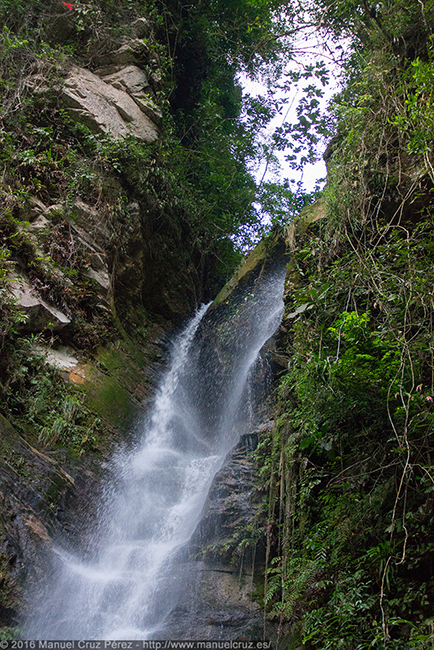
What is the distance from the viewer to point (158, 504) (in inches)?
260

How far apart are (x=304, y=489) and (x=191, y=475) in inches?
124

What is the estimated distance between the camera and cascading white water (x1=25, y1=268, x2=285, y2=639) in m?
4.58

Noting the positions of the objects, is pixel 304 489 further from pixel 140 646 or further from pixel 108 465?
pixel 108 465

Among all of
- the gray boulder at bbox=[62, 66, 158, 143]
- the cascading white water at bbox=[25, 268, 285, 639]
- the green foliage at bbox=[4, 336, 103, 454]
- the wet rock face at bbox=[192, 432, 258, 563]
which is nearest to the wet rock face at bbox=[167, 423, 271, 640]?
the wet rock face at bbox=[192, 432, 258, 563]

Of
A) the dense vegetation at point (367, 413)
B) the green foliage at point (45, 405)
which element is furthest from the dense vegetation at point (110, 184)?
the dense vegetation at point (367, 413)

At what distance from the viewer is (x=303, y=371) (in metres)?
4.64

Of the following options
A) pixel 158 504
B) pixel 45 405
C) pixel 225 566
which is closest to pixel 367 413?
pixel 225 566

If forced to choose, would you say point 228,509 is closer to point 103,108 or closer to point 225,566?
point 225,566

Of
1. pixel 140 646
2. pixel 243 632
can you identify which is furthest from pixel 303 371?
pixel 140 646

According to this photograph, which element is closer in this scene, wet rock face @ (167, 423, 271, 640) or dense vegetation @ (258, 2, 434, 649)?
dense vegetation @ (258, 2, 434, 649)

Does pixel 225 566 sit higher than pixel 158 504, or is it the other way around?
pixel 158 504

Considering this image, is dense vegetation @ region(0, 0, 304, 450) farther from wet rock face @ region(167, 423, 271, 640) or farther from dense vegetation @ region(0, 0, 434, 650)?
wet rock face @ region(167, 423, 271, 640)

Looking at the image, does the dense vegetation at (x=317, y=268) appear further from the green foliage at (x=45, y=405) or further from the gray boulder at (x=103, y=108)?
the gray boulder at (x=103, y=108)

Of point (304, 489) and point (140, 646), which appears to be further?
point (304, 489)
